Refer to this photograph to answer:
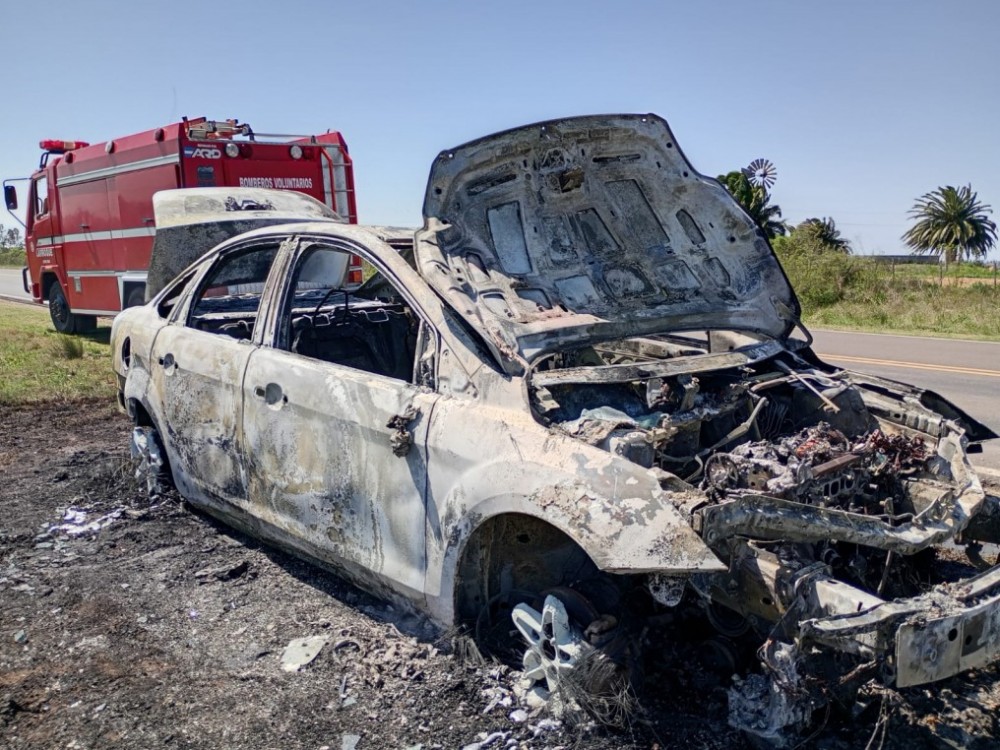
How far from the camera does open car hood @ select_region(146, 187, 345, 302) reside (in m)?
6.39

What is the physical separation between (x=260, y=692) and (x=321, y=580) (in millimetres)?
977

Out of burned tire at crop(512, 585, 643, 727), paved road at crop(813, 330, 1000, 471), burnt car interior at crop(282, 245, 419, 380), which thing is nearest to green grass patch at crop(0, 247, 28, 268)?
paved road at crop(813, 330, 1000, 471)

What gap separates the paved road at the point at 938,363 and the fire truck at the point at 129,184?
6593 mm

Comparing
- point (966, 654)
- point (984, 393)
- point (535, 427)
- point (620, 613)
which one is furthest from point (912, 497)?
point (984, 393)

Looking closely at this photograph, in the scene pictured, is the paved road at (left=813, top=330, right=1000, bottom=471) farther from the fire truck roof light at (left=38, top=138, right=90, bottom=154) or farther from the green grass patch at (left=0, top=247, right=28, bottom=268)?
the green grass patch at (left=0, top=247, right=28, bottom=268)

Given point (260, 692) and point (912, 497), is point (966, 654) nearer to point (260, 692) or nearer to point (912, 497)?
point (912, 497)

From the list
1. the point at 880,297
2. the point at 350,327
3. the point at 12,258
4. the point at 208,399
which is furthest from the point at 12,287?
the point at 208,399

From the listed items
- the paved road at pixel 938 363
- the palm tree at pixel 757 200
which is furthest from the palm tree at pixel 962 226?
the paved road at pixel 938 363

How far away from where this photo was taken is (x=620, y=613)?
309 cm

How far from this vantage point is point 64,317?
15.8 meters

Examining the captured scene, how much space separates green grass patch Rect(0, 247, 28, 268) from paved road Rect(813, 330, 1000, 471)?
152 feet

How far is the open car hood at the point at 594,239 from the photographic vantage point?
3881 mm

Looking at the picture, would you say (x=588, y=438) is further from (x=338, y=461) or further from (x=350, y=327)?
(x=350, y=327)

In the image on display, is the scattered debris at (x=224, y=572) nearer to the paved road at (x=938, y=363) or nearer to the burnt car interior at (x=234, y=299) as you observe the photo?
the burnt car interior at (x=234, y=299)
